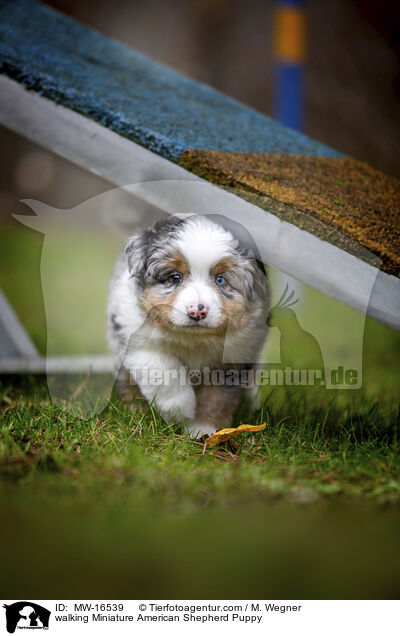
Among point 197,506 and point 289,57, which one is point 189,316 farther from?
point 289,57

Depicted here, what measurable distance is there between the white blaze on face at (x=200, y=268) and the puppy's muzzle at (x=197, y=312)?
0.03 feet

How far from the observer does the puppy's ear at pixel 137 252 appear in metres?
1.74

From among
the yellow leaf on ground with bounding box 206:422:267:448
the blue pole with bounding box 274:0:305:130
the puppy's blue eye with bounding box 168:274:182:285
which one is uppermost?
the blue pole with bounding box 274:0:305:130

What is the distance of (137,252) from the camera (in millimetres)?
1755

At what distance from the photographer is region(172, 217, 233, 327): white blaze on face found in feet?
5.24

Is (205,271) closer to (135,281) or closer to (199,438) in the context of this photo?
(135,281)

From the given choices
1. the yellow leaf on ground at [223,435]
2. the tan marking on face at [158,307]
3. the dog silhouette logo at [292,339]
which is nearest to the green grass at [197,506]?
the yellow leaf on ground at [223,435]

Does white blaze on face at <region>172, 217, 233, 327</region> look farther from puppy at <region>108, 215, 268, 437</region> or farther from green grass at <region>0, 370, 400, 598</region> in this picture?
green grass at <region>0, 370, 400, 598</region>

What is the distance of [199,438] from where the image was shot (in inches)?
71.6
